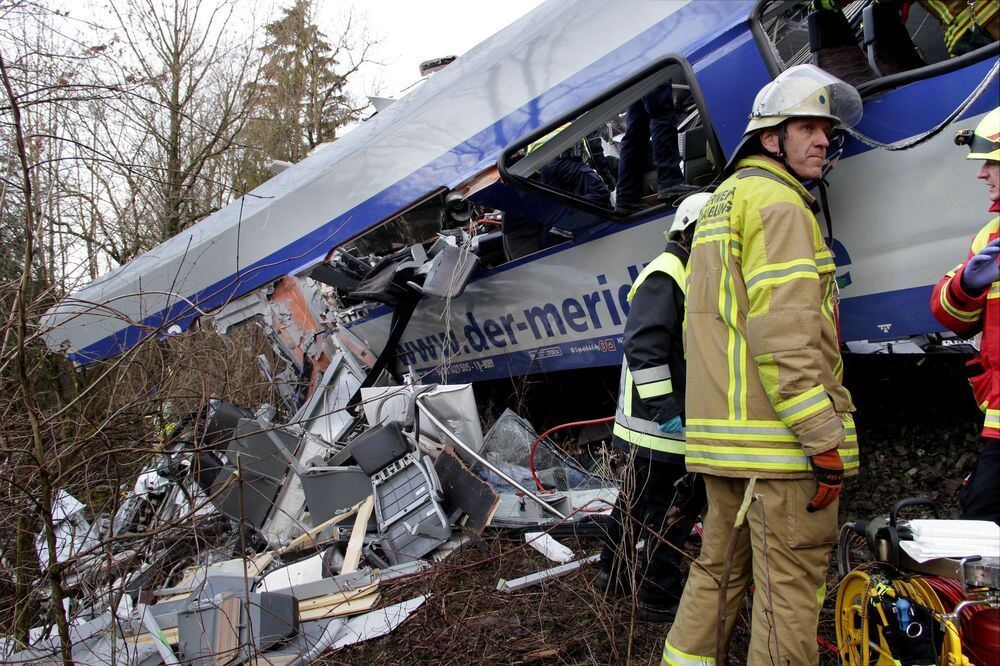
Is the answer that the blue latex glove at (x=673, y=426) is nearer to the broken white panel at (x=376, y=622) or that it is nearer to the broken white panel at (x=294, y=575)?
the broken white panel at (x=376, y=622)

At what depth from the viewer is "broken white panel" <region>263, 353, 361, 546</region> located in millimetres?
4703

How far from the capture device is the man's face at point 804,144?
7.54 ft

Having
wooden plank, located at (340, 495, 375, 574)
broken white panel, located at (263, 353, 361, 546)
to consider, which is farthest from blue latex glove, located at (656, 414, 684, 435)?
broken white panel, located at (263, 353, 361, 546)

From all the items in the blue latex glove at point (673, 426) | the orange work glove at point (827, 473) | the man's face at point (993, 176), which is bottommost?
the orange work glove at point (827, 473)

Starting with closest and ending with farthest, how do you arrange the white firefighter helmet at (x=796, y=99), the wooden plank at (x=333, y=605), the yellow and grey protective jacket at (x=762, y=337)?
the yellow and grey protective jacket at (x=762, y=337) → the white firefighter helmet at (x=796, y=99) → the wooden plank at (x=333, y=605)

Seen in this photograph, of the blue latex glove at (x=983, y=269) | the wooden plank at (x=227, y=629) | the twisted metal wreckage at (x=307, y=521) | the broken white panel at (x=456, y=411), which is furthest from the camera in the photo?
the broken white panel at (x=456, y=411)

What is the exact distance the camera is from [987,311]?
2.17 meters

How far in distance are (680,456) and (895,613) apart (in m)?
1.02

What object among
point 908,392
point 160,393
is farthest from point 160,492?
point 908,392

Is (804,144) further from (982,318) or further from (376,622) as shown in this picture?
(376,622)

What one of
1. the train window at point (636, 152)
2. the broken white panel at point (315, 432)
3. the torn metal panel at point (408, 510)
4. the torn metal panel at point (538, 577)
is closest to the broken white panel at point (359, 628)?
the torn metal panel at point (538, 577)

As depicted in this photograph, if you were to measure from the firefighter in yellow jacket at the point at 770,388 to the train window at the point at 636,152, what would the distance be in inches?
30.9

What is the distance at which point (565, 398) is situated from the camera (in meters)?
5.73

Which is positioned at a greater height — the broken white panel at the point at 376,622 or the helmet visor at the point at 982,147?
the helmet visor at the point at 982,147
